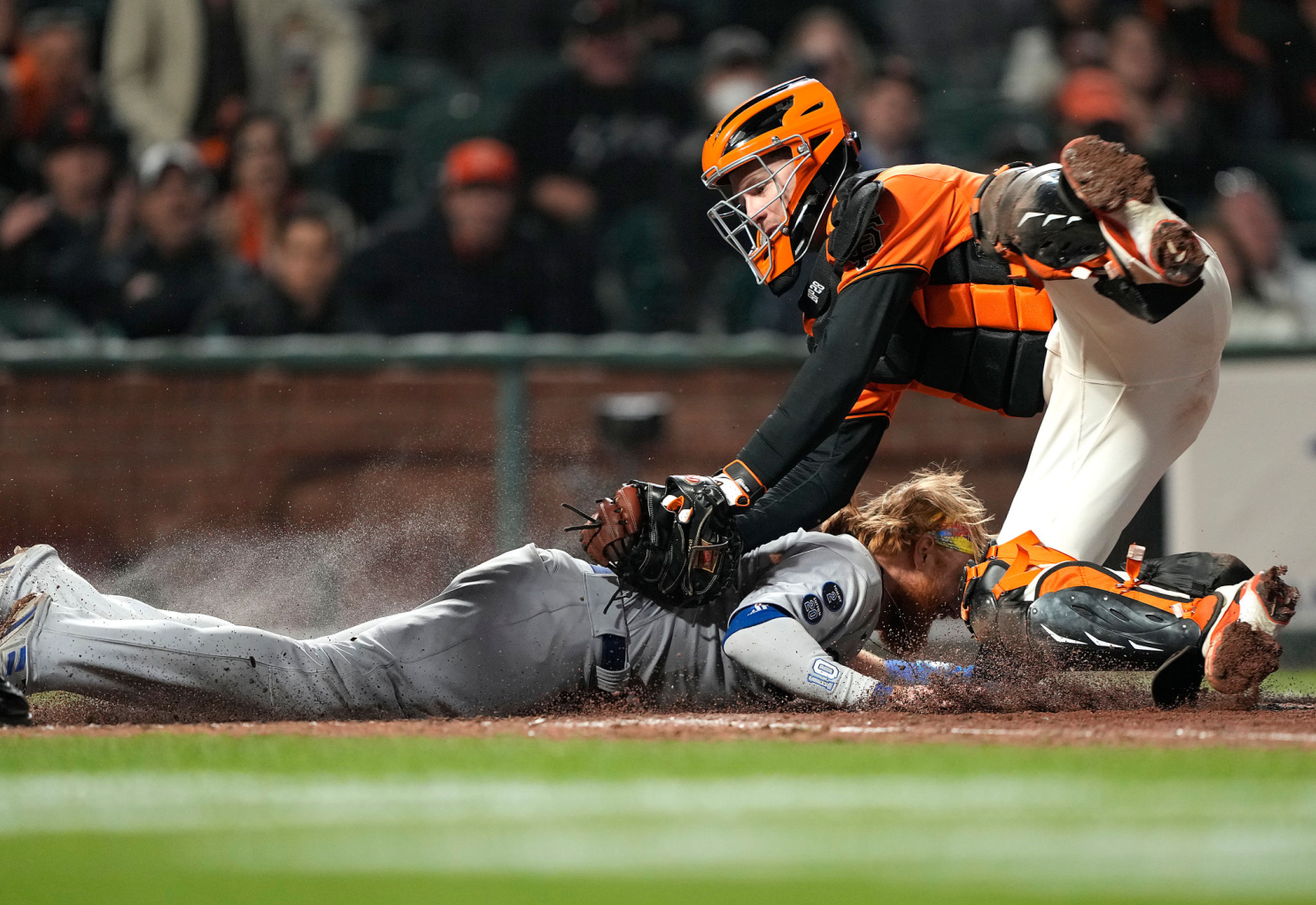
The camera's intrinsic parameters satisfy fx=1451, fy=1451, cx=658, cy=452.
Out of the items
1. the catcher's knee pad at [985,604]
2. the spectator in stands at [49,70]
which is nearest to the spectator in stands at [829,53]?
the spectator in stands at [49,70]

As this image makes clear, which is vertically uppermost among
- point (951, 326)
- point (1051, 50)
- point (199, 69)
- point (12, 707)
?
point (1051, 50)

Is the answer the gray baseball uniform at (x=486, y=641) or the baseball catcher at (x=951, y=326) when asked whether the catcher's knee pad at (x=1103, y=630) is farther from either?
the gray baseball uniform at (x=486, y=641)

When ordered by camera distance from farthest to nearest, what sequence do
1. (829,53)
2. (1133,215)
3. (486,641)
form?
(829,53)
(486,641)
(1133,215)

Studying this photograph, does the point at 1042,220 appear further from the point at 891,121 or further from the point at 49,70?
the point at 49,70

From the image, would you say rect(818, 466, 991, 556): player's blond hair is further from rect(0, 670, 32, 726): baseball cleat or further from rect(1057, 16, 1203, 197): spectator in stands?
rect(1057, 16, 1203, 197): spectator in stands

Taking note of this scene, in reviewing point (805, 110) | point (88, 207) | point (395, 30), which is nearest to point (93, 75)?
point (88, 207)

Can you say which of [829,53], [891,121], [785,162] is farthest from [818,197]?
[829,53]
